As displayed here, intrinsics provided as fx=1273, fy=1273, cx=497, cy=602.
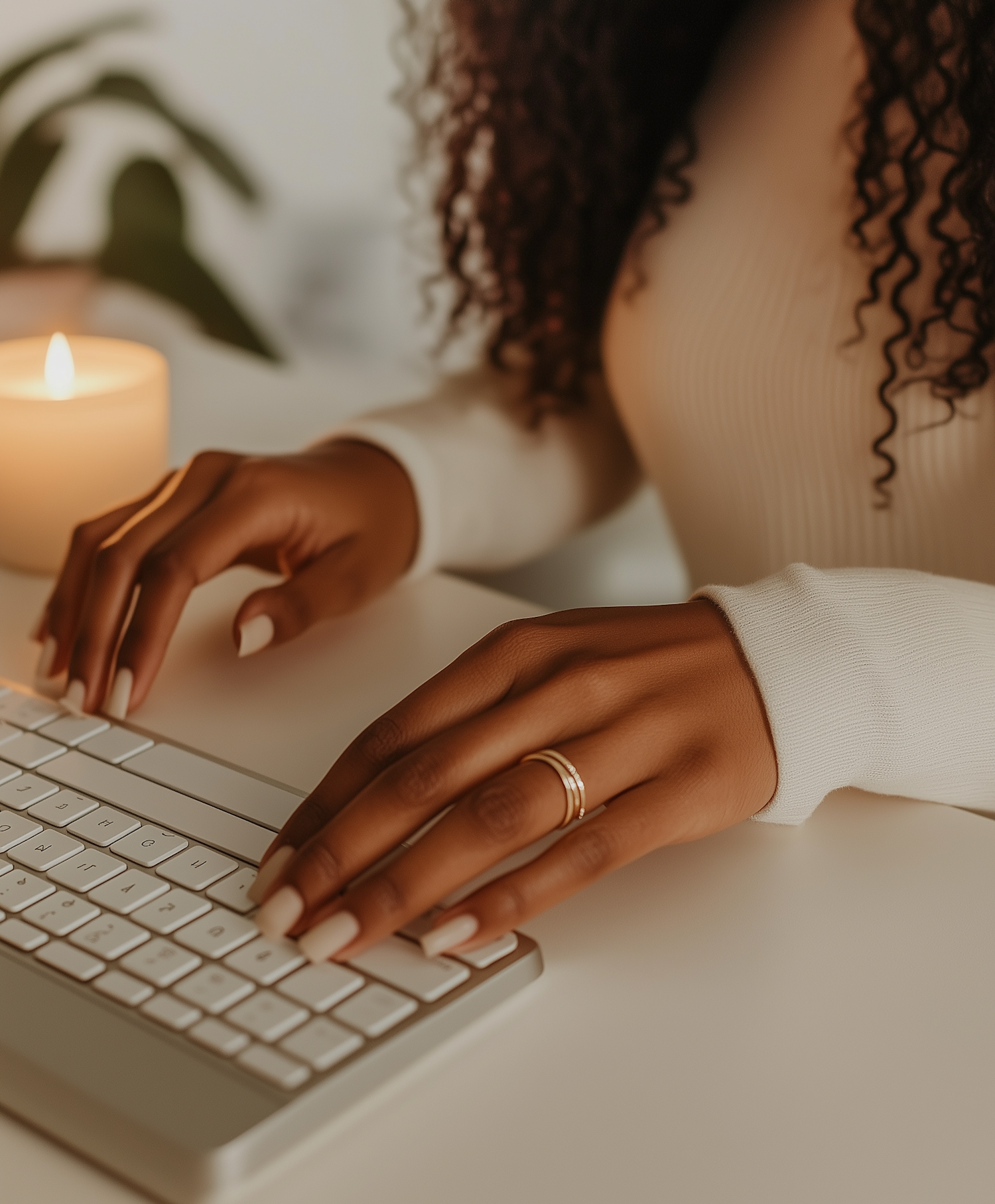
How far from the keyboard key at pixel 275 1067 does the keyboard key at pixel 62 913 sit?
0.27 ft

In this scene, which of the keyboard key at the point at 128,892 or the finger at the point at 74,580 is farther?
the finger at the point at 74,580

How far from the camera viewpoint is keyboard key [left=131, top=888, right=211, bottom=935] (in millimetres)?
379

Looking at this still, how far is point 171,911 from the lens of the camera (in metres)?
0.39

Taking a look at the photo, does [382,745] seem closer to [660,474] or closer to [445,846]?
[445,846]

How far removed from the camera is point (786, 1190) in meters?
0.32

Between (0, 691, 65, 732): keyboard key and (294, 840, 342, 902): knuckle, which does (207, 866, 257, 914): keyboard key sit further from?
(0, 691, 65, 732): keyboard key

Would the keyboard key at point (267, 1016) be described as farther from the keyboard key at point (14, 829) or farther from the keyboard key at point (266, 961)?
the keyboard key at point (14, 829)

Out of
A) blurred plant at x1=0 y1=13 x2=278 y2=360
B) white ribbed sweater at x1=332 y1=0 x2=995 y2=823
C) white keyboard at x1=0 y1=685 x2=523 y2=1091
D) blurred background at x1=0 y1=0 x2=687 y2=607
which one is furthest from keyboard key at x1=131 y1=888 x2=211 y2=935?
blurred plant at x1=0 y1=13 x2=278 y2=360

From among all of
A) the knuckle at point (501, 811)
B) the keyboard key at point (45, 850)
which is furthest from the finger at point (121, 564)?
the knuckle at point (501, 811)

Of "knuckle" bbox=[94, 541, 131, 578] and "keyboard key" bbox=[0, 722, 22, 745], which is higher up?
"knuckle" bbox=[94, 541, 131, 578]

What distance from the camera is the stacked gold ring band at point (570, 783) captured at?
1.34ft

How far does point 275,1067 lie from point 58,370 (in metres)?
0.49

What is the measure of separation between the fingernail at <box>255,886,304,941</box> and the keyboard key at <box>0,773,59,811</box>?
4.7 inches

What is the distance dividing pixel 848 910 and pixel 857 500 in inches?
14.1
